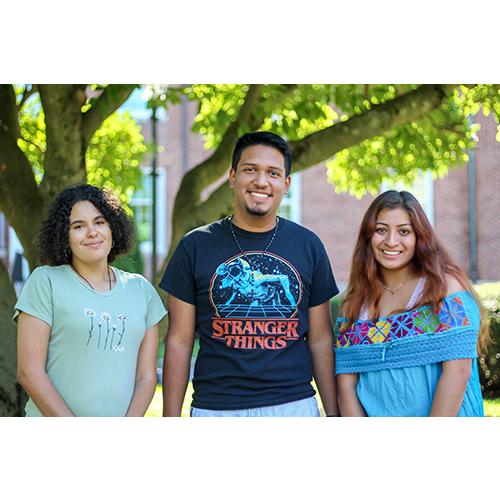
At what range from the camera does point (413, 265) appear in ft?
11.0

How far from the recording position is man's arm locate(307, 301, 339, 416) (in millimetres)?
3465

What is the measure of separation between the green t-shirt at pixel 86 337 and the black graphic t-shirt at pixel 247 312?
267 millimetres

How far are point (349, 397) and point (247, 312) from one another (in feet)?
1.84

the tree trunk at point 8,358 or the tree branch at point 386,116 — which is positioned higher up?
the tree branch at point 386,116

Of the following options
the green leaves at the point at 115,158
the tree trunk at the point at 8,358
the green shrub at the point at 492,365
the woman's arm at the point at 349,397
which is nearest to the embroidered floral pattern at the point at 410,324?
the woman's arm at the point at 349,397

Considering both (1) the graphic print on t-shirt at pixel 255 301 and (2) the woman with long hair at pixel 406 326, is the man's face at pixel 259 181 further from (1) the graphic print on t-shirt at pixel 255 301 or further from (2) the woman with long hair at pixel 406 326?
(2) the woman with long hair at pixel 406 326

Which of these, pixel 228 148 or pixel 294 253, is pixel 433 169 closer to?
pixel 228 148

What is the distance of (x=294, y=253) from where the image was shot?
336 centimetres

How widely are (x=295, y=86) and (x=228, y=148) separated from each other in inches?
30.9

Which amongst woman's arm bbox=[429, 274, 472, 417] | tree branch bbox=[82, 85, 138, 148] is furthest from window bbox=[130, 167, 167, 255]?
woman's arm bbox=[429, 274, 472, 417]

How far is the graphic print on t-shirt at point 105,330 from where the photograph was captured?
312 centimetres

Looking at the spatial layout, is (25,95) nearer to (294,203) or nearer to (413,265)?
(413,265)
